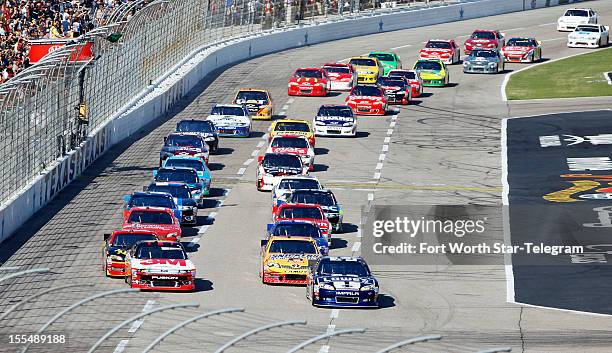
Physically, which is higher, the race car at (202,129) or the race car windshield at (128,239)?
the race car windshield at (128,239)

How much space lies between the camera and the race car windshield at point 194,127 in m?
57.7

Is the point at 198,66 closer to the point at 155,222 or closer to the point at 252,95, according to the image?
the point at 252,95

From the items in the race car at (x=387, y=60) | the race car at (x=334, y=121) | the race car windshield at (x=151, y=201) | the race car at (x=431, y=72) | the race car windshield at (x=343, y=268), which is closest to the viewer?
the race car windshield at (x=343, y=268)

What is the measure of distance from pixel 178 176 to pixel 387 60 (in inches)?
1219

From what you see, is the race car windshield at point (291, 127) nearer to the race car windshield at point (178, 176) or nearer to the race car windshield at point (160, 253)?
the race car windshield at point (178, 176)

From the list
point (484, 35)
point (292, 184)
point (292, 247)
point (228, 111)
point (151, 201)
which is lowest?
point (484, 35)

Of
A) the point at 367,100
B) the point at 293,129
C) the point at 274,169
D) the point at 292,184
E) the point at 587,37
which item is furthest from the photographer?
the point at 587,37

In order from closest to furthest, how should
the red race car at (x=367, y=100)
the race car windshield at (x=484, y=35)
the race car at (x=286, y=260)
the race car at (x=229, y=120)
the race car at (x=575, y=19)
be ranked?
1. the race car at (x=286, y=260)
2. the race car at (x=229, y=120)
3. the red race car at (x=367, y=100)
4. the race car windshield at (x=484, y=35)
5. the race car at (x=575, y=19)

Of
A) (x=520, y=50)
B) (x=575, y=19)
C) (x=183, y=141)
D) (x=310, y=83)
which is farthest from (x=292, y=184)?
(x=575, y=19)

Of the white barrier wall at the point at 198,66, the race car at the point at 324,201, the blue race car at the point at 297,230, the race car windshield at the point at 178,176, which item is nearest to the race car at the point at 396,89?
the white barrier wall at the point at 198,66

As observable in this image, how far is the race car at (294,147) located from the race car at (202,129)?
3.47 m

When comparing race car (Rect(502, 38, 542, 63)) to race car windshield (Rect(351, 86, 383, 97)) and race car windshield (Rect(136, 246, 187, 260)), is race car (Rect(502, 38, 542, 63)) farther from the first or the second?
race car windshield (Rect(136, 246, 187, 260))

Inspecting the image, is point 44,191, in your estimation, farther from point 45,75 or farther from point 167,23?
point 167,23

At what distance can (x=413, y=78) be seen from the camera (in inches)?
2810
